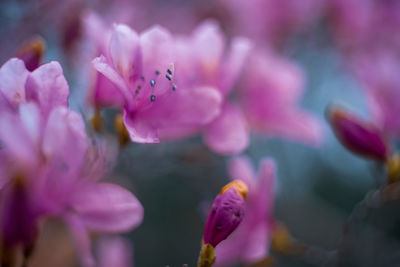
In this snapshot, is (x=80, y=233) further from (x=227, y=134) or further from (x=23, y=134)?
(x=227, y=134)

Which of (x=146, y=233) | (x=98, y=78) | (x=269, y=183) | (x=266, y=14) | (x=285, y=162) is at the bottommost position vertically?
(x=146, y=233)

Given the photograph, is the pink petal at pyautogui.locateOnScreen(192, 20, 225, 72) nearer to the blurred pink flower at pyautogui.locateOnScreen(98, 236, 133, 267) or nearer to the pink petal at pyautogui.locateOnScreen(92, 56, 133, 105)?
the pink petal at pyautogui.locateOnScreen(92, 56, 133, 105)

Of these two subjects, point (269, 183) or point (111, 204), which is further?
point (269, 183)

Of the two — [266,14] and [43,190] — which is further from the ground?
[266,14]

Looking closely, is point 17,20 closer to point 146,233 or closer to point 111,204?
point 111,204

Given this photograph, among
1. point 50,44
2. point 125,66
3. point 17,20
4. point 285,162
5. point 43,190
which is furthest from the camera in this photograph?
point 285,162

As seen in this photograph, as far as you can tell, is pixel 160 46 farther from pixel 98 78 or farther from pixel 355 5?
pixel 355 5

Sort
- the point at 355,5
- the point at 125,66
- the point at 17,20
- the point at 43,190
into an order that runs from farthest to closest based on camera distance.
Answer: the point at 355,5, the point at 17,20, the point at 125,66, the point at 43,190

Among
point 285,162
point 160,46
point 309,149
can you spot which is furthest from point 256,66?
point 309,149

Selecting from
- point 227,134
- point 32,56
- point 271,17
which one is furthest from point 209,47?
point 271,17
